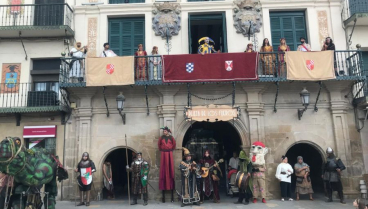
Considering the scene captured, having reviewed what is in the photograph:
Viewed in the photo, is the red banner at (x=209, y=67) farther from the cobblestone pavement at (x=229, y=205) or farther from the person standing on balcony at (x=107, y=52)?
the cobblestone pavement at (x=229, y=205)

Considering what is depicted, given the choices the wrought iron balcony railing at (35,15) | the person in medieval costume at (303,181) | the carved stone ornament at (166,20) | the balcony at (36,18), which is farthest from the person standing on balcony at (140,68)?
the person in medieval costume at (303,181)

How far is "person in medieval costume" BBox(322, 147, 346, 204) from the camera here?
10.8 m

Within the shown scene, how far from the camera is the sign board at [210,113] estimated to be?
11391 mm

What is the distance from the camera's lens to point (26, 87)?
42.0 feet

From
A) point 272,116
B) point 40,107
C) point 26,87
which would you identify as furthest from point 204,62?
point 26,87

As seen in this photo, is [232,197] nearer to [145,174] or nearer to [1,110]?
[145,174]

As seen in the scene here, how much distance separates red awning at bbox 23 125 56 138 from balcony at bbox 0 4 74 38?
3.89m

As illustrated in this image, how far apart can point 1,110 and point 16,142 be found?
5.60 m

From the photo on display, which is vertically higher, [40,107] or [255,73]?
[255,73]

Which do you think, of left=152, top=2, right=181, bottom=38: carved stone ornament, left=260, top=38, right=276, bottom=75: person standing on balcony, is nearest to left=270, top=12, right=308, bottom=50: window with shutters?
left=260, top=38, right=276, bottom=75: person standing on balcony

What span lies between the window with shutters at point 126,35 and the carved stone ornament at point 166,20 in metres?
0.71

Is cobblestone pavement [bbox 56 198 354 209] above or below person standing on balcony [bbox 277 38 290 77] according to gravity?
below

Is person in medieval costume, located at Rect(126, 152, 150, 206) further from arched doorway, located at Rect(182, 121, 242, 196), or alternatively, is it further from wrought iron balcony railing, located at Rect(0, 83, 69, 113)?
arched doorway, located at Rect(182, 121, 242, 196)

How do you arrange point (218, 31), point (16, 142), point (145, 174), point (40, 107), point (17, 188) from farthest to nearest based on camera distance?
point (218, 31) < point (40, 107) < point (145, 174) < point (17, 188) < point (16, 142)
